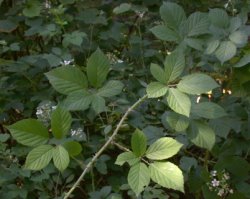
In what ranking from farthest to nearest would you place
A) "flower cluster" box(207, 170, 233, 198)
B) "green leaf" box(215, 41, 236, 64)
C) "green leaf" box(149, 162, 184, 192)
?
"flower cluster" box(207, 170, 233, 198), "green leaf" box(215, 41, 236, 64), "green leaf" box(149, 162, 184, 192)

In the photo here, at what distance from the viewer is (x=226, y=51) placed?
1.24 metres

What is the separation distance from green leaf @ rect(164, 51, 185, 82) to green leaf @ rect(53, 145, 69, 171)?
31 cm

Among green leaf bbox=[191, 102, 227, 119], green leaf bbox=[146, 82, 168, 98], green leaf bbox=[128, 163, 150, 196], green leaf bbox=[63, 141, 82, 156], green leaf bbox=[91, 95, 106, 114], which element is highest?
green leaf bbox=[146, 82, 168, 98]

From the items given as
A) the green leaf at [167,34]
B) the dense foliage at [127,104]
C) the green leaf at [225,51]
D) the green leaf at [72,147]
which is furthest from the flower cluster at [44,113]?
the green leaf at [225,51]

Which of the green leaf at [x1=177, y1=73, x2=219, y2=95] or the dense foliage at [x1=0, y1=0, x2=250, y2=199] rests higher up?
the green leaf at [x1=177, y1=73, x2=219, y2=95]

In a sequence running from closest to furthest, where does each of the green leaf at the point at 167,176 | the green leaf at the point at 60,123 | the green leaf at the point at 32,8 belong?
the green leaf at the point at 167,176, the green leaf at the point at 60,123, the green leaf at the point at 32,8

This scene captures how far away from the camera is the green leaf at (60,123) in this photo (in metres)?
1.13

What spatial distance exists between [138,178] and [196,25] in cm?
49

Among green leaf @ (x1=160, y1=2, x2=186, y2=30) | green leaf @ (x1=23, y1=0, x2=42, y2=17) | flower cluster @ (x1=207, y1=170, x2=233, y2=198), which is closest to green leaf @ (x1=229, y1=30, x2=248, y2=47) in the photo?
green leaf @ (x1=160, y1=2, x2=186, y2=30)

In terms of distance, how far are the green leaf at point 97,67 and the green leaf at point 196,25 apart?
0.91ft

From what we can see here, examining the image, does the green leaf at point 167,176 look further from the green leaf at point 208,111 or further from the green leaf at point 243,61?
the green leaf at point 243,61

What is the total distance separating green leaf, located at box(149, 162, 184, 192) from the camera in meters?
1.02

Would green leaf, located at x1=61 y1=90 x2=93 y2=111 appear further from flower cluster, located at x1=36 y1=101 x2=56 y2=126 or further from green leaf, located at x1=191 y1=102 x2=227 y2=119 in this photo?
flower cluster, located at x1=36 y1=101 x2=56 y2=126

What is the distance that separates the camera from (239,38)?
1244mm
